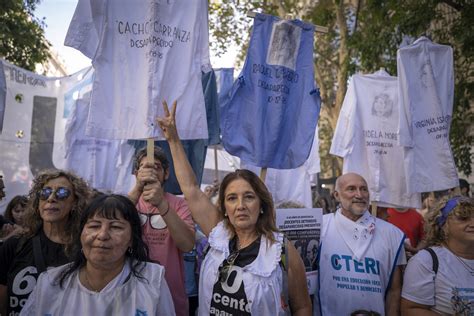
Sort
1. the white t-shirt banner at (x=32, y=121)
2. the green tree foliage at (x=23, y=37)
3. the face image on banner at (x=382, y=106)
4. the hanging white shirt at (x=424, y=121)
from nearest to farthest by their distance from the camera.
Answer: the hanging white shirt at (x=424, y=121) → the face image on banner at (x=382, y=106) → the white t-shirt banner at (x=32, y=121) → the green tree foliage at (x=23, y=37)

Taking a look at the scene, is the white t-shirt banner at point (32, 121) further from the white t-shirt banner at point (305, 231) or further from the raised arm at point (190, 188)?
the white t-shirt banner at point (305, 231)

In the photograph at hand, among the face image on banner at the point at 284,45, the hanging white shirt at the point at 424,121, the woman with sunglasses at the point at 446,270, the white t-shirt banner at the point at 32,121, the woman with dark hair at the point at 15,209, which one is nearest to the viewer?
the woman with sunglasses at the point at 446,270

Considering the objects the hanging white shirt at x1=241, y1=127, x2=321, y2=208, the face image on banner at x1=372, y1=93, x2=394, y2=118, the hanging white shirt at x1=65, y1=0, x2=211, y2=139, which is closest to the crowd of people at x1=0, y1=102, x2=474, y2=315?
the hanging white shirt at x1=65, y1=0, x2=211, y2=139

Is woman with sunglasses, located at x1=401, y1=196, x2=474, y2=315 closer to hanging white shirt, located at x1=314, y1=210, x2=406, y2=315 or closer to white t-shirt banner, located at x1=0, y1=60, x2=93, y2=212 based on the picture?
hanging white shirt, located at x1=314, y1=210, x2=406, y2=315

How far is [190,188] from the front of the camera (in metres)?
3.52

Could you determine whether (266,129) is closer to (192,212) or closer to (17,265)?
(192,212)

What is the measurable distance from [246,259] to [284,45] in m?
2.33

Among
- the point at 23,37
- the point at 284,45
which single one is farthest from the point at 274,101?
the point at 23,37

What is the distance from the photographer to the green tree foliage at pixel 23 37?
855 cm

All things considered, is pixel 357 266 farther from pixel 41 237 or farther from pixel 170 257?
pixel 41 237

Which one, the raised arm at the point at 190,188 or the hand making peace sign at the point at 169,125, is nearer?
the raised arm at the point at 190,188

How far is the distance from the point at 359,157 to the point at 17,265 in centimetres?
389

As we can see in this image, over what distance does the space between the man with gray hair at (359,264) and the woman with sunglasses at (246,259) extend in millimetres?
803

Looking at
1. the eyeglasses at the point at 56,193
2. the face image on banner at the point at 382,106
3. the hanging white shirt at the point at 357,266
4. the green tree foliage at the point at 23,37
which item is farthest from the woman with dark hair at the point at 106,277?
the green tree foliage at the point at 23,37
